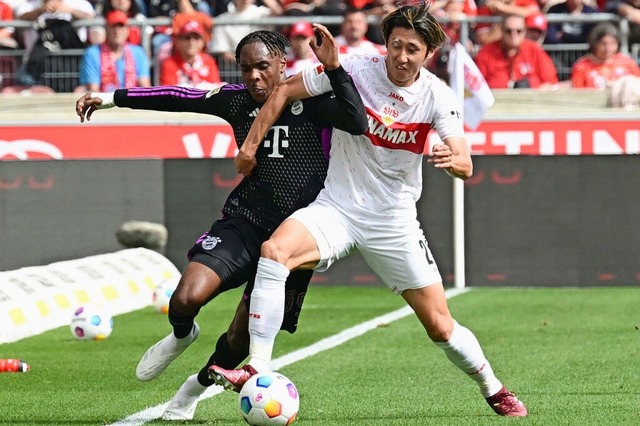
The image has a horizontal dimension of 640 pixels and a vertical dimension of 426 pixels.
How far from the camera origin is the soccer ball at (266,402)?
6.21 m

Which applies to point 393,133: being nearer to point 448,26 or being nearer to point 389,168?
point 389,168

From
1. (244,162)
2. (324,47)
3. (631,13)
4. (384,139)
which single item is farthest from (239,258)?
(631,13)

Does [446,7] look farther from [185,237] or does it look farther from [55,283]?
[55,283]

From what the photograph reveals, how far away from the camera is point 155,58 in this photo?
1827cm

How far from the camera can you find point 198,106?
728cm

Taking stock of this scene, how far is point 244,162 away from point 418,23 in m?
1.14

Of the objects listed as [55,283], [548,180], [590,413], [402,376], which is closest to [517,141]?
[548,180]

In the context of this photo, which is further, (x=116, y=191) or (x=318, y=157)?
(x=116, y=191)

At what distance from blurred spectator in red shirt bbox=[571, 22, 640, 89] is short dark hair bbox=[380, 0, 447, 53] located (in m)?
11.0

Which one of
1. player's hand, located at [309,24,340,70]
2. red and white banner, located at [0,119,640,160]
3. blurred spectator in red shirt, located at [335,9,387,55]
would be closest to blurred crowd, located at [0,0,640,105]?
blurred spectator in red shirt, located at [335,9,387,55]

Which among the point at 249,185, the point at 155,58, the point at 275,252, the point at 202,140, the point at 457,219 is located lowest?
the point at 457,219

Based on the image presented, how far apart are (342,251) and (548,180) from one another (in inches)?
388

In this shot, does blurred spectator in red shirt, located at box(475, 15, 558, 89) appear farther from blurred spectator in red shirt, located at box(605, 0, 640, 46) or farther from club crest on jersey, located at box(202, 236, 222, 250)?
club crest on jersey, located at box(202, 236, 222, 250)

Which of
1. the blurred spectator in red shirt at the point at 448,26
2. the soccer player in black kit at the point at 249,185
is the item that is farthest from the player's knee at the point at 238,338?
the blurred spectator in red shirt at the point at 448,26
